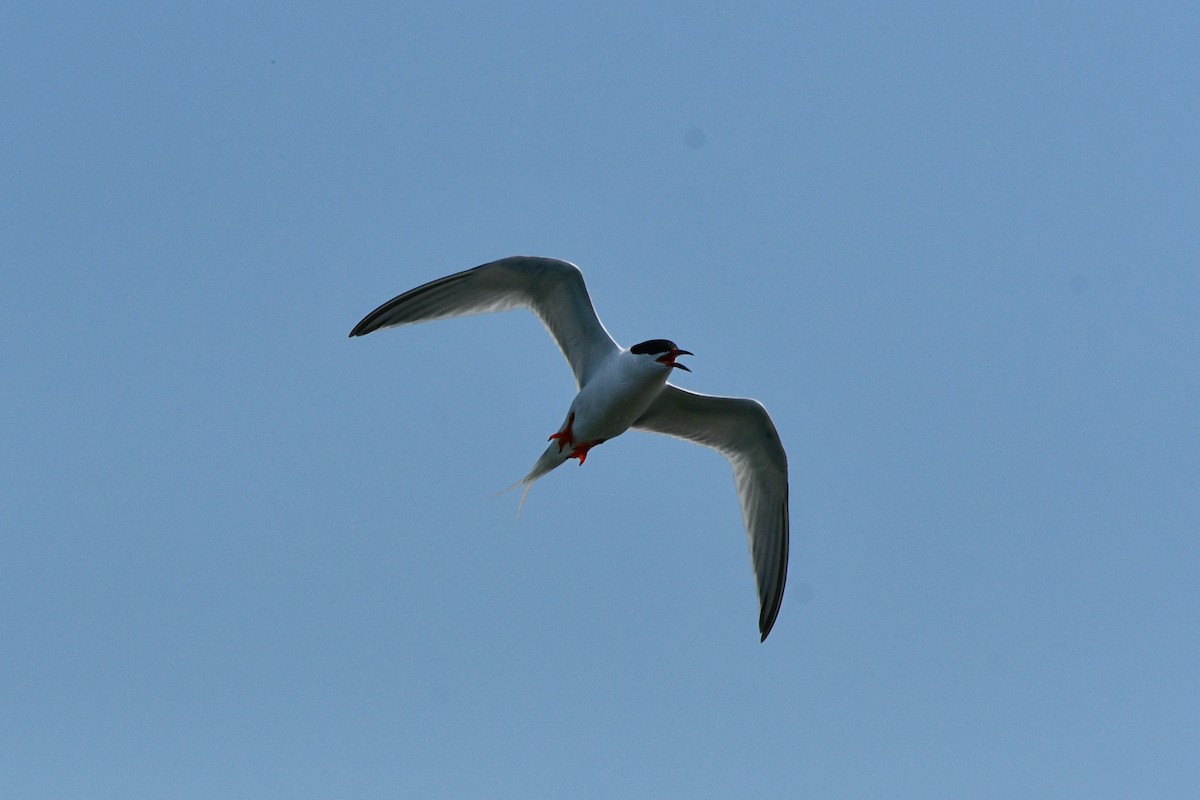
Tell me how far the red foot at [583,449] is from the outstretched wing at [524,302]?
57cm

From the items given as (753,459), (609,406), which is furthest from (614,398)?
(753,459)

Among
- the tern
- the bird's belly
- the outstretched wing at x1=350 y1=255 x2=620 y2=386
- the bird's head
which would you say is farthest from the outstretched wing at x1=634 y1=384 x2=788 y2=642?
the bird's head

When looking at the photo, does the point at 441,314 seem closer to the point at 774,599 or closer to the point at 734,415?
the point at 734,415

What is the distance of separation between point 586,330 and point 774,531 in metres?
2.87

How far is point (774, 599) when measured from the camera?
13.6 m

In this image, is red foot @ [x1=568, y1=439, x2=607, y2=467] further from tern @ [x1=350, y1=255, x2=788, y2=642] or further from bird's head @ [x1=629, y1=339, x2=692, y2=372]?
bird's head @ [x1=629, y1=339, x2=692, y2=372]

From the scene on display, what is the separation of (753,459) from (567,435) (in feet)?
7.20

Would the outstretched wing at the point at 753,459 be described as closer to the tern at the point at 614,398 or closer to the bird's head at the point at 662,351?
the tern at the point at 614,398

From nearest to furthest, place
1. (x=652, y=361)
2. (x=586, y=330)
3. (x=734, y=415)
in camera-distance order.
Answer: (x=652, y=361)
(x=586, y=330)
(x=734, y=415)

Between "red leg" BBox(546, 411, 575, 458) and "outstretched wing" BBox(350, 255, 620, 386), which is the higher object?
"outstretched wing" BBox(350, 255, 620, 386)

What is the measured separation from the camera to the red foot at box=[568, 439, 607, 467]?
12.7m

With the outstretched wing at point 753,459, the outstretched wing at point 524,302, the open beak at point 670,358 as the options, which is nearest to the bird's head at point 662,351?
the open beak at point 670,358

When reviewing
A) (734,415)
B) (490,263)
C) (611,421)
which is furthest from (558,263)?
(734,415)

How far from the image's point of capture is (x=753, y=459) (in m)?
13.8
